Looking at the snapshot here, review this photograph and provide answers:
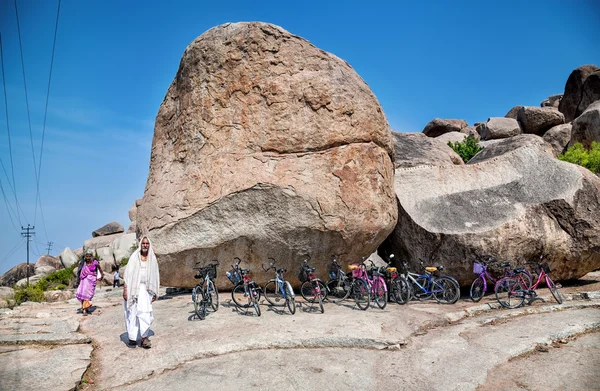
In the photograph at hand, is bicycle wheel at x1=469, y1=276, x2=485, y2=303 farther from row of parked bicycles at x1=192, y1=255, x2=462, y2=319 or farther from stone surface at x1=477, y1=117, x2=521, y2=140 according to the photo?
stone surface at x1=477, y1=117, x2=521, y2=140

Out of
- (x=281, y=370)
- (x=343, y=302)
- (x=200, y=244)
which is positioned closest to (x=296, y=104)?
(x=200, y=244)

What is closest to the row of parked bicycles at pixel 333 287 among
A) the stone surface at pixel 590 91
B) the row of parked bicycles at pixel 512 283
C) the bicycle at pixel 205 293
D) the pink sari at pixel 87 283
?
the bicycle at pixel 205 293

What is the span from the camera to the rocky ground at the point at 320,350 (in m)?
5.39

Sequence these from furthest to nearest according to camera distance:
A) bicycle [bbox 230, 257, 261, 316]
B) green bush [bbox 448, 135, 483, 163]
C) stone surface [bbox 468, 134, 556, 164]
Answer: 1. green bush [bbox 448, 135, 483, 163]
2. stone surface [bbox 468, 134, 556, 164]
3. bicycle [bbox 230, 257, 261, 316]

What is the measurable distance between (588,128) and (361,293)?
904 inches

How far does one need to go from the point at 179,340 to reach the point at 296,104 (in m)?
5.81

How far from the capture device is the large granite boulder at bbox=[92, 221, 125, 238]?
143 ft

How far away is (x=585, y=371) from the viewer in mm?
5492

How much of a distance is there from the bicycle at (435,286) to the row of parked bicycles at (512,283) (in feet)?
1.61

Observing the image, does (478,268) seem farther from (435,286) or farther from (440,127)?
(440,127)

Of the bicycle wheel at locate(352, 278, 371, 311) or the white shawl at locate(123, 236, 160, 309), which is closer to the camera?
the white shawl at locate(123, 236, 160, 309)

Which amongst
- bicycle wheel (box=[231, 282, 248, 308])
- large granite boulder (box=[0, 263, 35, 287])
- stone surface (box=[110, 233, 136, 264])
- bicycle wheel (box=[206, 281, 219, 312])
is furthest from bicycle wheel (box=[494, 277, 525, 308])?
large granite boulder (box=[0, 263, 35, 287])

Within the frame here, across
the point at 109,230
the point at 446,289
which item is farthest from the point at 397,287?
the point at 109,230

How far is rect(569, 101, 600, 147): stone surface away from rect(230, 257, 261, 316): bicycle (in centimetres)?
2409
